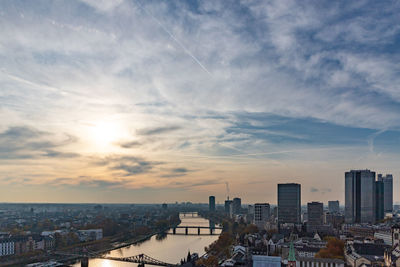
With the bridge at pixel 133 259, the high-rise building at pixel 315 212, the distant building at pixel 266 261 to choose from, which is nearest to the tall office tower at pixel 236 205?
the high-rise building at pixel 315 212

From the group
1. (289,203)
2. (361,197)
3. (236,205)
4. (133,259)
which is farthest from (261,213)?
(236,205)

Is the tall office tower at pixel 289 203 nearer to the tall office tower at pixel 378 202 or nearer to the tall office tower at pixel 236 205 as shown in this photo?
the tall office tower at pixel 378 202

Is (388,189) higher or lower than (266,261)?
higher

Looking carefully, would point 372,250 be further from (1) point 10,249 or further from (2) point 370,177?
(2) point 370,177

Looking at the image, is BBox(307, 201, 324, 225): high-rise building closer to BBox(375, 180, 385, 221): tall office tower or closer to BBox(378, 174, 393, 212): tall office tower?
BBox(375, 180, 385, 221): tall office tower

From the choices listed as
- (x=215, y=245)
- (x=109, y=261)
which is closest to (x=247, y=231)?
(x=215, y=245)

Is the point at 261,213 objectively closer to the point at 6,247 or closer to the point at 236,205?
the point at 236,205
